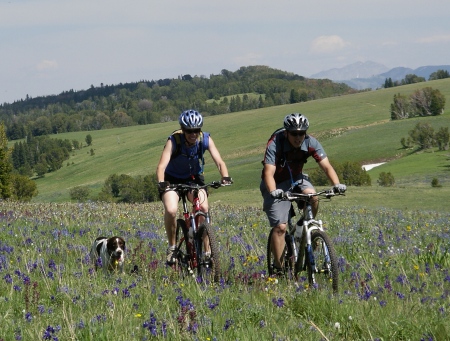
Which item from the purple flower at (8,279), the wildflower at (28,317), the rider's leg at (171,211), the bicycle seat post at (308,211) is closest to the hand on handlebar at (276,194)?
the bicycle seat post at (308,211)

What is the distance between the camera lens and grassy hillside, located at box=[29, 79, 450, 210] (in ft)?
168

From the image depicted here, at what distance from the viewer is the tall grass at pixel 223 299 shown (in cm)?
466

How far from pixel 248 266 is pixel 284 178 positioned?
4.22ft

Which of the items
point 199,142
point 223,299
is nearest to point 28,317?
point 223,299

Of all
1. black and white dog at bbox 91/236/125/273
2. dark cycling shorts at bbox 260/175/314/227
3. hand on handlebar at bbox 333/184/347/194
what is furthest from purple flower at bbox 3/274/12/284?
hand on handlebar at bbox 333/184/347/194

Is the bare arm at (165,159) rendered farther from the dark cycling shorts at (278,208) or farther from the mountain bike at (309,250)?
the mountain bike at (309,250)

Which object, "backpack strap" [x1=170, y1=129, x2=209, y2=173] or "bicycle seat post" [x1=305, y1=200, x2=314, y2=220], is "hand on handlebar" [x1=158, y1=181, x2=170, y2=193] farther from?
"bicycle seat post" [x1=305, y1=200, x2=314, y2=220]

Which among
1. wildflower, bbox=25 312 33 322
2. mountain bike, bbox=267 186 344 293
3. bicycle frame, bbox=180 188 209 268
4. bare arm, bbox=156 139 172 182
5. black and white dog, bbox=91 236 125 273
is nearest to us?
wildflower, bbox=25 312 33 322

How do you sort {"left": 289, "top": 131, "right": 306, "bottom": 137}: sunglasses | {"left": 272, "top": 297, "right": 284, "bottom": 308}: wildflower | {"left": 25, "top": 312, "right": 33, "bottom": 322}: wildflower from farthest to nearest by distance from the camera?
{"left": 289, "top": 131, "right": 306, "bottom": 137}: sunglasses
{"left": 272, "top": 297, "right": 284, "bottom": 308}: wildflower
{"left": 25, "top": 312, "right": 33, "bottom": 322}: wildflower

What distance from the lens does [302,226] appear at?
7676 mm

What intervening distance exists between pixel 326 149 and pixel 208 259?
99.9 m

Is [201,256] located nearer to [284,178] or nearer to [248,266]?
[248,266]

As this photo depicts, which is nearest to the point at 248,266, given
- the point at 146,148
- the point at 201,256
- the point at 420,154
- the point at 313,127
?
the point at 201,256

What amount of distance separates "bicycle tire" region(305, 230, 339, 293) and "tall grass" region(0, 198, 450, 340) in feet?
0.53
